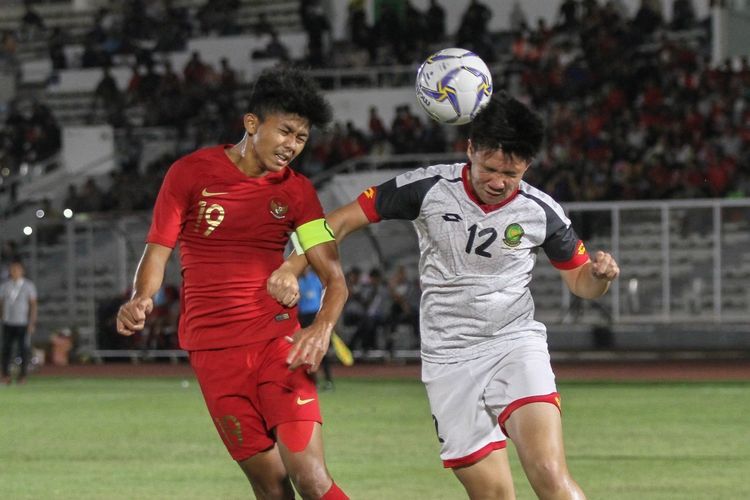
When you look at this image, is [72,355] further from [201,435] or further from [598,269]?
[598,269]

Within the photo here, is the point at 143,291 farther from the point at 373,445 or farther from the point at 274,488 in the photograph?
the point at 373,445

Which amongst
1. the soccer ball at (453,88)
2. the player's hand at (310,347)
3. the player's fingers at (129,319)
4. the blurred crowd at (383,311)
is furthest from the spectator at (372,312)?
the player's fingers at (129,319)

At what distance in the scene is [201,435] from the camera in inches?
572

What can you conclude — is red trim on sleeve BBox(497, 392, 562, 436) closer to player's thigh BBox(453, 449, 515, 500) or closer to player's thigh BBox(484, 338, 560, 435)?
player's thigh BBox(484, 338, 560, 435)

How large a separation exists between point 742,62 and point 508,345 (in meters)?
22.9

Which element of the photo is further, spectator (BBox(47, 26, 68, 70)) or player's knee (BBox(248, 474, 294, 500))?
spectator (BBox(47, 26, 68, 70))

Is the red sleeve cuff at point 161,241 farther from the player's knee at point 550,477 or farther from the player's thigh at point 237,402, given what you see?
the player's knee at point 550,477

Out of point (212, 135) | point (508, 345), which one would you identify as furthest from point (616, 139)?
point (508, 345)

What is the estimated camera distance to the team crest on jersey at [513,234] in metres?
6.82

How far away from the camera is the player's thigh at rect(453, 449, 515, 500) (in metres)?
6.71

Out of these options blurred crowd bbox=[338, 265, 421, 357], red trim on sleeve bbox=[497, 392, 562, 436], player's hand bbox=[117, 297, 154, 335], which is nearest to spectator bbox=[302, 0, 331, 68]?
blurred crowd bbox=[338, 265, 421, 357]

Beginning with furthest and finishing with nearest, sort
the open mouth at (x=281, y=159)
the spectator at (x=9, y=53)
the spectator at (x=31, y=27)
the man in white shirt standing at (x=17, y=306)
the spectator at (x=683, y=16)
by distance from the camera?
1. the spectator at (x=31, y=27)
2. the spectator at (x=9, y=53)
3. the spectator at (x=683, y=16)
4. the man in white shirt standing at (x=17, y=306)
5. the open mouth at (x=281, y=159)

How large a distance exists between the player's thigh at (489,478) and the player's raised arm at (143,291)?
171cm

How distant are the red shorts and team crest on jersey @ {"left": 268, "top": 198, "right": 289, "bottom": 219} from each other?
1.96ft
